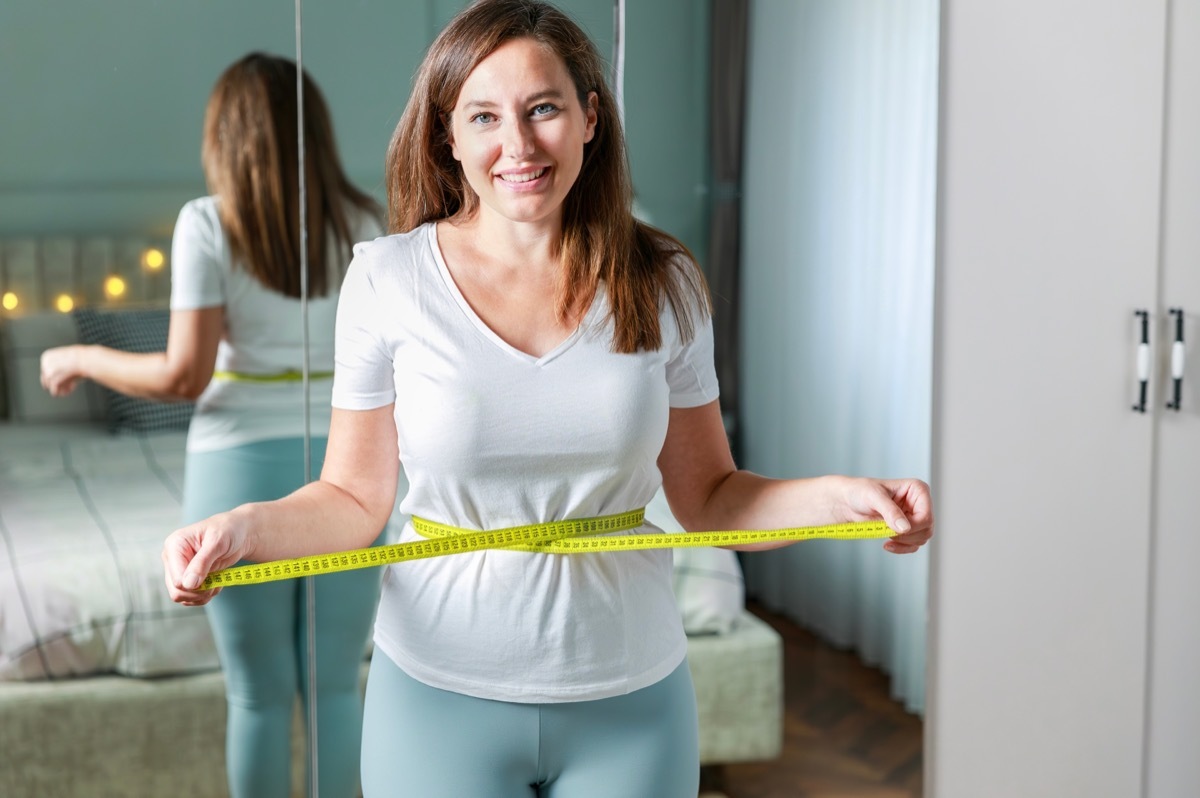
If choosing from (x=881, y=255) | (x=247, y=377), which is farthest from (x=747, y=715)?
(x=247, y=377)

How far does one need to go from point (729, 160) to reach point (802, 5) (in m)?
0.36

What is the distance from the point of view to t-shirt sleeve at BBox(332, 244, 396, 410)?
61.7 inches

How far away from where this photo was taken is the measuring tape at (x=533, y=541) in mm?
1563

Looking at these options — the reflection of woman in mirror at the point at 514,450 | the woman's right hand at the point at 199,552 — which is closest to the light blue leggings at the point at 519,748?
the reflection of woman in mirror at the point at 514,450

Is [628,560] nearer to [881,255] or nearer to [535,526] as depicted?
[535,526]

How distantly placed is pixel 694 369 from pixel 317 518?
55 cm

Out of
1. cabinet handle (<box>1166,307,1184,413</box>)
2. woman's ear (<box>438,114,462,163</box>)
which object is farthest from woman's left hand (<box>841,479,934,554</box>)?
cabinet handle (<box>1166,307,1184,413</box>)

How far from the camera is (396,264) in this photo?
5.24 ft

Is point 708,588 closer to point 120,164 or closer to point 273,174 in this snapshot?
point 273,174

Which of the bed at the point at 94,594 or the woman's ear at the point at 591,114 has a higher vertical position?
the woman's ear at the point at 591,114

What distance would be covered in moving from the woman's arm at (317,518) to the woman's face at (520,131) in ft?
1.08

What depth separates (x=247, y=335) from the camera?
2.13m

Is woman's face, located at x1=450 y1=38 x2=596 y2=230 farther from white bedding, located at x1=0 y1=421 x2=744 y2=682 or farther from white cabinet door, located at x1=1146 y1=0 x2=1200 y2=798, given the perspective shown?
white cabinet door, located at x1=1146 y1=0 x2=1200 y2=798

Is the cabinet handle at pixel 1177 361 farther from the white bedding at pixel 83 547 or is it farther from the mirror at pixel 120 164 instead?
the white bedding at pixel 83 547
